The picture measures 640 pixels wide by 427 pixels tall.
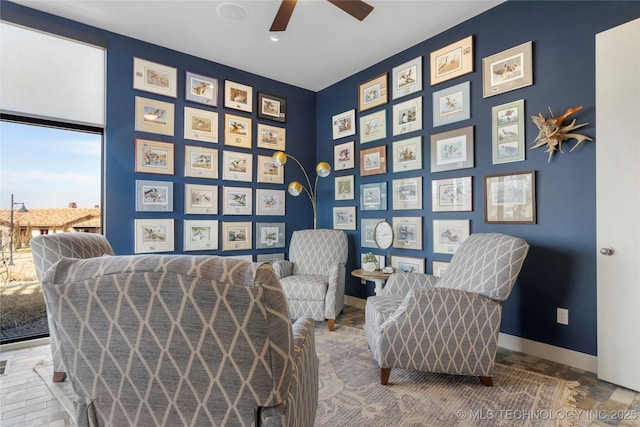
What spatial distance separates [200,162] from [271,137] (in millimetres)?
1068

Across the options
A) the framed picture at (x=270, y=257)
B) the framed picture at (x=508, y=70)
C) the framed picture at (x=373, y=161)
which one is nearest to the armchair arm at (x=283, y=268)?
the framed picture at (x=270, y=257)

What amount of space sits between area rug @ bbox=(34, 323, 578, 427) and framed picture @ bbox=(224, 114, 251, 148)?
2.85 metres

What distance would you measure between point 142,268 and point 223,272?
0.70ft

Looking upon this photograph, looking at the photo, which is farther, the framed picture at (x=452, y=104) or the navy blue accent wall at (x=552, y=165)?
the framed picture at (x=452, y=104)

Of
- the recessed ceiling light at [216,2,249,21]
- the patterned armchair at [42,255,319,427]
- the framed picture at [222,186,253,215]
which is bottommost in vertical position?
the patterned armchair at [42,255,319,427]

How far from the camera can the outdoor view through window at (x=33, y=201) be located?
9.66ft

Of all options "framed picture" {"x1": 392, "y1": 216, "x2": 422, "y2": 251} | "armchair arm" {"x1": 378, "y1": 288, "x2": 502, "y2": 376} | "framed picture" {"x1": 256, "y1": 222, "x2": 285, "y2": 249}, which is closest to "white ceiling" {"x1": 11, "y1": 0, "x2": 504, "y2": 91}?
"framed picture" {"x1": 392, "y1": 216, "x2": 422, "y2": 251}

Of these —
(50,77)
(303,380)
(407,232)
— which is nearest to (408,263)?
(407,232)

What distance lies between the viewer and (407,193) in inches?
144

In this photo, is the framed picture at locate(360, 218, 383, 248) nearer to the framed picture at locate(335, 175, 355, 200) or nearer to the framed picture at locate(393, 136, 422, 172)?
the framed picture at locate(335, 175, 355, 200)

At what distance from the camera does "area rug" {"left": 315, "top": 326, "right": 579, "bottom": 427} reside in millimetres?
1800

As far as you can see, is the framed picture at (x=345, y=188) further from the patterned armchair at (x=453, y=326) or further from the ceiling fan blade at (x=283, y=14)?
the patterned armchair at (x=453, y=326)

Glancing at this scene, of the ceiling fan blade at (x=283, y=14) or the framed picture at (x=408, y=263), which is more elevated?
the ceiling fan blade at (x=283, y=14)

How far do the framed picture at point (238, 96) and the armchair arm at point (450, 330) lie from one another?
10.7ft
